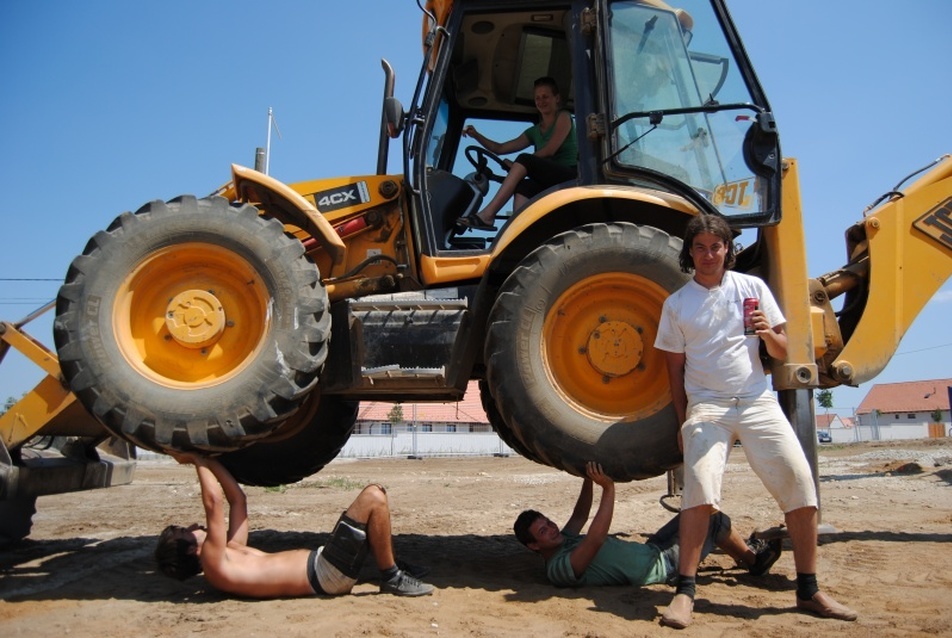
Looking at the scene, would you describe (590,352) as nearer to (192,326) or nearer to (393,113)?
(393,113)

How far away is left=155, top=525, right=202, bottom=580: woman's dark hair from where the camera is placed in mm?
4508

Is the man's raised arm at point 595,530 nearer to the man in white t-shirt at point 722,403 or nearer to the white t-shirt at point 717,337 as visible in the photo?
the man in white t-shirt at point 722,403

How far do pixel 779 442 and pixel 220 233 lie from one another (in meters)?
3.13

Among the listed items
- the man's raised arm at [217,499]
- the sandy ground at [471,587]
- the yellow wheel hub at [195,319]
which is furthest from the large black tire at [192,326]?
the sandy ground at [471,587]

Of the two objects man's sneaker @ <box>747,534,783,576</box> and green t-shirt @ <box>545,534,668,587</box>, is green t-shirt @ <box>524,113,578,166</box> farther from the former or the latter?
man's sneaker @ <box>747,534,783,576</box>

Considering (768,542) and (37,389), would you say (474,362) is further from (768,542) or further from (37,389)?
(37,389)

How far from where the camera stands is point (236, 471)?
5848mm

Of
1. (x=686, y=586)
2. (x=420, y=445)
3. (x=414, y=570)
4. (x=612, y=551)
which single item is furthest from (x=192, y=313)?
(x=420, y=445)

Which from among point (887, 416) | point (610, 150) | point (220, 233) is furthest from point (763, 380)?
point (887, 416)

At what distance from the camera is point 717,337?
3816 mm

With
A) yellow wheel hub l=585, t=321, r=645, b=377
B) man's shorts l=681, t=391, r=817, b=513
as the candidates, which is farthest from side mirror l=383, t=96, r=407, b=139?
man's shorts l=681, t=391, r=817, b=513

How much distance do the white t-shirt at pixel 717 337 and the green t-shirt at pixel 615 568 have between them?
3.31 feet

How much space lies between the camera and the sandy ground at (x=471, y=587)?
11.5 feet

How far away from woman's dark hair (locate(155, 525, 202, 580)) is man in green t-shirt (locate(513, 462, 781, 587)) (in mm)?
1936
